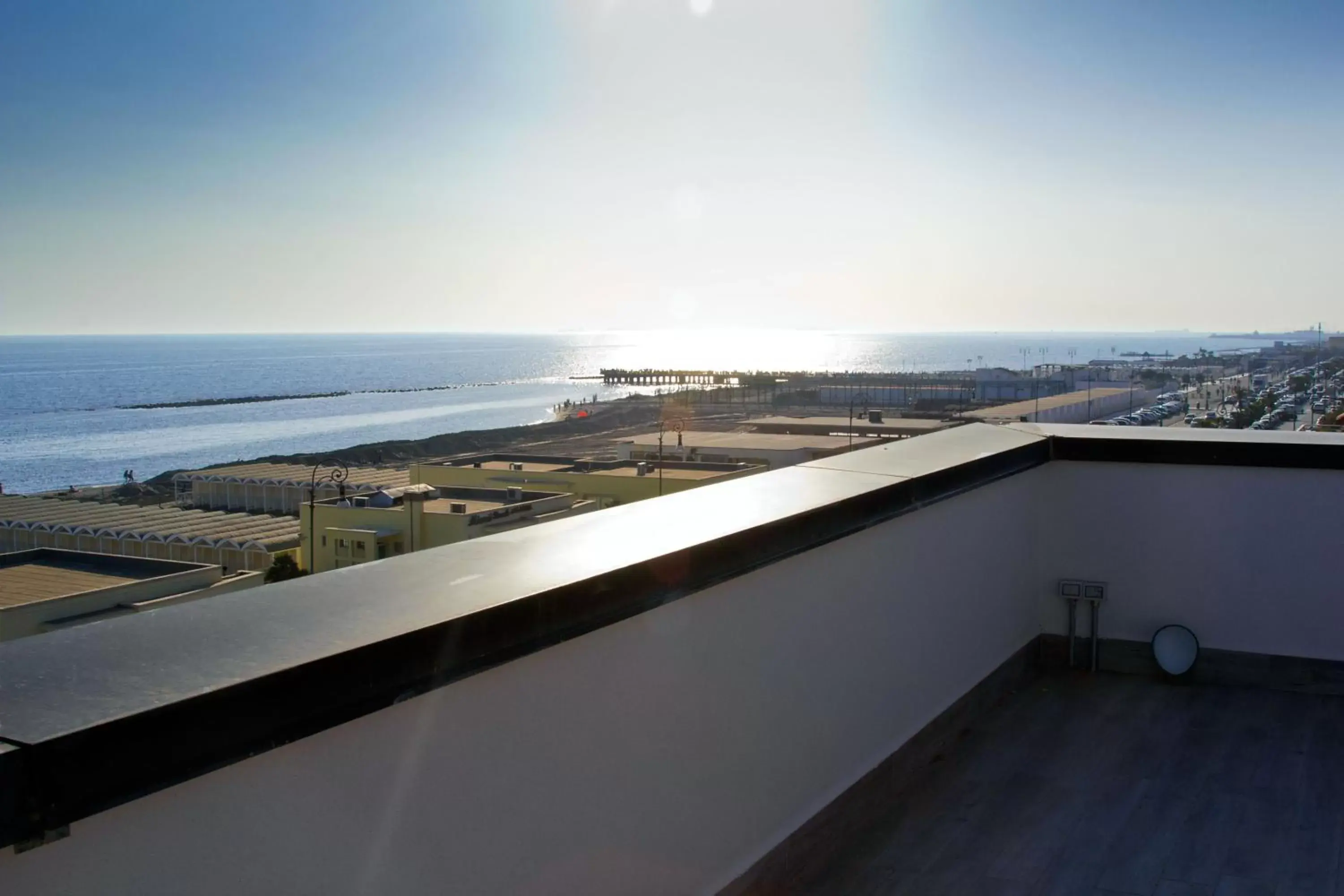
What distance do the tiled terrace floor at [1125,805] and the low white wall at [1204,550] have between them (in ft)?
0.73

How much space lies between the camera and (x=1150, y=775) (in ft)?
8.40

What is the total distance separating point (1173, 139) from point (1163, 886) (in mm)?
7074

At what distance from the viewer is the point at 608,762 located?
1.50 meters

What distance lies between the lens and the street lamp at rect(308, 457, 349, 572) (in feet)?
34.0

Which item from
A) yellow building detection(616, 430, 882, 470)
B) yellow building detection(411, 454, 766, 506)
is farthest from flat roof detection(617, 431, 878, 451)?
yellow building detection(411, 454, 766, 506)

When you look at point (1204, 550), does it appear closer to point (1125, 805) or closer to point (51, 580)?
point (1125, 805)

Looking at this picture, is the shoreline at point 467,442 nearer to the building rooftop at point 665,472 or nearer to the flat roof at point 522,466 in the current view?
the flat roof at point 522,466

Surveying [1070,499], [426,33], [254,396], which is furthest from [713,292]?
[1070,499]

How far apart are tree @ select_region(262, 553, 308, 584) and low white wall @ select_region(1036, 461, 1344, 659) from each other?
6.65m

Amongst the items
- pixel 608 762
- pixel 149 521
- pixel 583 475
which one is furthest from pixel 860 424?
pixel 608 762

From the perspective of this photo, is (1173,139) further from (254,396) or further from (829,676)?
(254,396)

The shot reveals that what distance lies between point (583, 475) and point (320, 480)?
5757 mm

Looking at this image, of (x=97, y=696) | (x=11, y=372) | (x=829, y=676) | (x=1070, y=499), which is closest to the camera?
(x=97, y=696)

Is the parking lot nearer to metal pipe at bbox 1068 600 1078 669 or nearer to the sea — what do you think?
metal pipe at bbox 1068 600 1078 669
